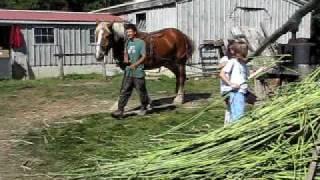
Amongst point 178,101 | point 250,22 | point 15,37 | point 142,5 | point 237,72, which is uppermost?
point 142,5

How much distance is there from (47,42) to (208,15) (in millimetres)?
6529

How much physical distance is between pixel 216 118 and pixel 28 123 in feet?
10.7

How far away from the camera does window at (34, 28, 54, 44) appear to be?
72.1ft

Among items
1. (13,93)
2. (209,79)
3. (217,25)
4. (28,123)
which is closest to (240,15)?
(217,25)

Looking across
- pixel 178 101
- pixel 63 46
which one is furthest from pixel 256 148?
pixel 63 46

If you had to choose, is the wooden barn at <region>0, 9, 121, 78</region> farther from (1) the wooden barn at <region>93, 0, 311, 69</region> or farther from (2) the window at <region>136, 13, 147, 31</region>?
(1) the wooden barn at <region>93, 0, 311, 69</region>

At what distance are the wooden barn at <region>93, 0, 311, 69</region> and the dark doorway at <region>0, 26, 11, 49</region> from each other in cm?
472

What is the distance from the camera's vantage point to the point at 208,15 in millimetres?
20766

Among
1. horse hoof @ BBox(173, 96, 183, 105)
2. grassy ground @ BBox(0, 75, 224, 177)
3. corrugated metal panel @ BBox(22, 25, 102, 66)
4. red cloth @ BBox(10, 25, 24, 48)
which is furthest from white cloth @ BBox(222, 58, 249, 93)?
corrugated metal panel @ BBox(22, 25, 102, 66)

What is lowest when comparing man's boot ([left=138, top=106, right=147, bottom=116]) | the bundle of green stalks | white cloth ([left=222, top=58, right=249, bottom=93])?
man's boot ([left=138, top=106, right=147, bottom=116])

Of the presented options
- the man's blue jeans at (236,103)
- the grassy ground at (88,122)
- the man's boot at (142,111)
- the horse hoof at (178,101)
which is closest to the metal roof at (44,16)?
the grassy ground at (88,122)

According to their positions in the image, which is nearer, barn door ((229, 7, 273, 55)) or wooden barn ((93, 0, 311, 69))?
wooden barn ((93, 0, 311, 69))

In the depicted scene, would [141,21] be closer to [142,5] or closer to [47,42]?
[142,5]

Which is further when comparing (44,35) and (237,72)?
(44,35)
